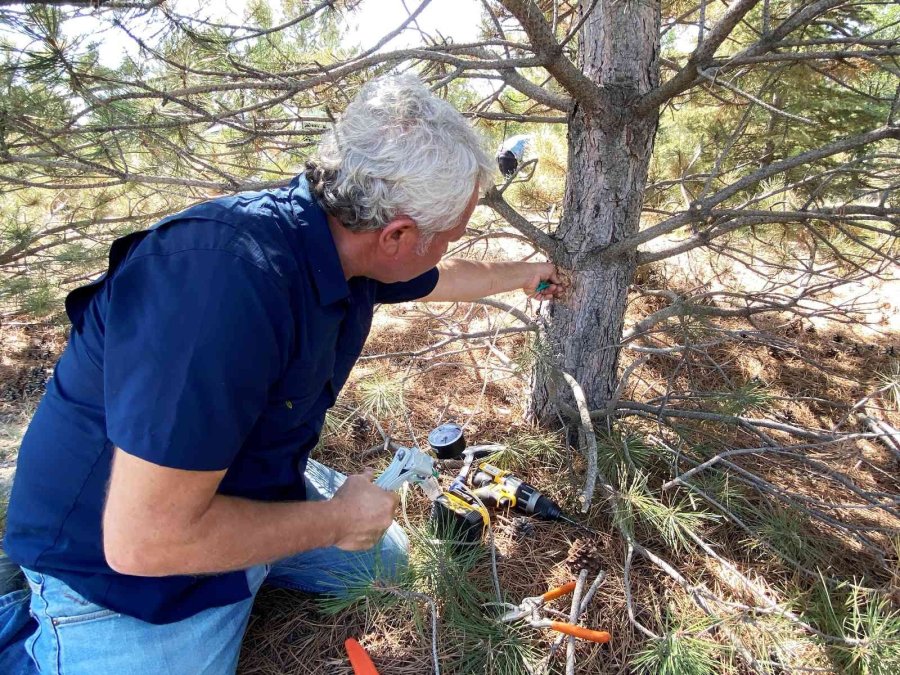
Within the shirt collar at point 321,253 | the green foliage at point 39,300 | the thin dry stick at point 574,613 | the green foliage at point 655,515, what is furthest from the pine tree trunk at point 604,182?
the green foliage at point 39,300

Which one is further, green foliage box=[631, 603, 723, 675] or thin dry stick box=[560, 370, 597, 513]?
thin dry stick box=[560, 370, 597, 513]

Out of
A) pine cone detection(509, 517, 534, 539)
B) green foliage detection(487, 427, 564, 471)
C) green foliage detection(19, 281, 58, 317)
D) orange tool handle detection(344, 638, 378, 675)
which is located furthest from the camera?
green foliage detection(19, 281, 58, 317)

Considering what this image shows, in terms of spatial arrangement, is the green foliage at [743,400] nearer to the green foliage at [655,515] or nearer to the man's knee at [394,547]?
the green foliage at [655,515]

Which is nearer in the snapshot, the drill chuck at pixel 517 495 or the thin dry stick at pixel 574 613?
the thin dry stick at pixel 574 613

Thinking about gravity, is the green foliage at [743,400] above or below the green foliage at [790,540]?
above

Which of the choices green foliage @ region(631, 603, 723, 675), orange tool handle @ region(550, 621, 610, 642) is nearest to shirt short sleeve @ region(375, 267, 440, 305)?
orange tool handle @ region(550, 621, 610, 642)

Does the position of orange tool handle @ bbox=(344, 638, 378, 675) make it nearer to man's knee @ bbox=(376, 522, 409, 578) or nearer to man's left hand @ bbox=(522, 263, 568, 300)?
man's knee @ bbox=(376, 522, 409, 578)

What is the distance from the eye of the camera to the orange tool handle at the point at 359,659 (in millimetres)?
1236

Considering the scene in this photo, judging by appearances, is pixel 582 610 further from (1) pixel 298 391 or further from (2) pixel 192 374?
(2) pixel 192 374

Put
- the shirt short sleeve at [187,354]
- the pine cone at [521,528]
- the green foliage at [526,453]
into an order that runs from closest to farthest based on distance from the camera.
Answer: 1. the shirt short sleeve at [187,354]
2. the pine cone at [521,528]
3. the green foliage at [526,453]

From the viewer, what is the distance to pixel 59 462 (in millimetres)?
1100

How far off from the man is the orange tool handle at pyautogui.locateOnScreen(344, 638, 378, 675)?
0.28 meters

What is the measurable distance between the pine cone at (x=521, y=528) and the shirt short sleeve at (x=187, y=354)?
959 millimetres

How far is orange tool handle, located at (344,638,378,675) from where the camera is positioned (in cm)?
124
